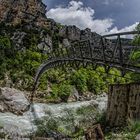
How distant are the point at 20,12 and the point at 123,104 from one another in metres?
50.0

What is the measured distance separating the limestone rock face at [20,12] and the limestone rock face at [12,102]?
98.9 feet

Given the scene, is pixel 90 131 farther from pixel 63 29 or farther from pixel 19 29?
pixel 63 29

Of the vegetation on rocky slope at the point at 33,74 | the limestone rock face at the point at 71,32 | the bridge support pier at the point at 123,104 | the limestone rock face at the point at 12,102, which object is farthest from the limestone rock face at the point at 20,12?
the bridge support pier at the point at 123,104

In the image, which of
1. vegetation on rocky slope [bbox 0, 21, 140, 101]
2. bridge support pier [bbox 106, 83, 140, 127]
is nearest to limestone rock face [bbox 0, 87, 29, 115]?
vegetation on rocky slope [bbox 0, 21, 140, 101]

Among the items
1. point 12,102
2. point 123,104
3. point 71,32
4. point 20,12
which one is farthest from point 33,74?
point 123,104

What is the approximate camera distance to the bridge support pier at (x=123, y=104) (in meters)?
18.5

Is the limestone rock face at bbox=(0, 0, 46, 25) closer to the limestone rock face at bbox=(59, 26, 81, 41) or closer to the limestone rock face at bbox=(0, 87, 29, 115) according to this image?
the limestone rock face at bbox=(59, 26, 81, 41)

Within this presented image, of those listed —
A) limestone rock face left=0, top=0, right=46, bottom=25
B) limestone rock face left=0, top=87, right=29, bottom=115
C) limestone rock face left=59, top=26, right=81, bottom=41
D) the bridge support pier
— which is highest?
limestone rock face left=0, top=0, right=46, bottom=25

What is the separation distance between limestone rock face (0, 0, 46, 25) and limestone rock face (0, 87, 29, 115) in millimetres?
30140

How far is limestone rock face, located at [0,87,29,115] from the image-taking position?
32494mm

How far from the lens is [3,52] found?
166 ft

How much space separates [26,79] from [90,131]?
114 feet

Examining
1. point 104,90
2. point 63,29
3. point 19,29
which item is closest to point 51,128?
point 104,90

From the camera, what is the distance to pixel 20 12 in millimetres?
67250
